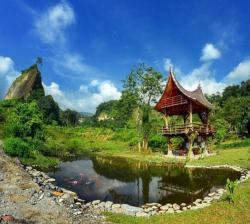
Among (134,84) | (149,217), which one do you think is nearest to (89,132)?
(134,84)

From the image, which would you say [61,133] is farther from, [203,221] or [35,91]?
[203,221]

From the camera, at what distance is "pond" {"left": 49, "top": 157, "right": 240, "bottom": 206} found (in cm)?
1533

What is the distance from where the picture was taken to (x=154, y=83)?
40562mm

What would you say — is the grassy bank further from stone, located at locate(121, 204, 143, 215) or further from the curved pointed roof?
stone, located at locate(121, 204, 143, 215)

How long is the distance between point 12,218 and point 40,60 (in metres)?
95.7

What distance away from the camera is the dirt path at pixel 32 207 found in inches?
390

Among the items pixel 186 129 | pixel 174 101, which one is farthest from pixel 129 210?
pixel 174 101

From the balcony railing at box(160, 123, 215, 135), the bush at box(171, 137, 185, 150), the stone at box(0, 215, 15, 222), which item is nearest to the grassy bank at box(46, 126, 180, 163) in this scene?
the bush at box(171, 137, 185, 150)

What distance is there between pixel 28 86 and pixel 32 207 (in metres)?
83.9

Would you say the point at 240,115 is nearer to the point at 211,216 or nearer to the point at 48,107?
the point at 211,216

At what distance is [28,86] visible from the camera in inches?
3514

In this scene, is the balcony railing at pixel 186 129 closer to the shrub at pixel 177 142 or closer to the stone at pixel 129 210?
the shrub at pixel 177 142

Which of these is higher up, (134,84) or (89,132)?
(134,84)

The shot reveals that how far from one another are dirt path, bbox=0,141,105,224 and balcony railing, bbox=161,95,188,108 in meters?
21.2
